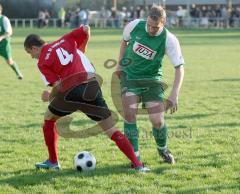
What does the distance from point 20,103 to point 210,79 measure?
615 centimetres

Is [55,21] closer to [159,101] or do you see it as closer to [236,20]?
[236,20]

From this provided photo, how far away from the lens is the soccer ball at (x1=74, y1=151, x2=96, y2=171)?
6285 mm

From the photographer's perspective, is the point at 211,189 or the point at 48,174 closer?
the point at 211,189

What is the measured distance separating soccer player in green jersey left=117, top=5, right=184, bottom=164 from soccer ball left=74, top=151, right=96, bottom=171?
1.77ft

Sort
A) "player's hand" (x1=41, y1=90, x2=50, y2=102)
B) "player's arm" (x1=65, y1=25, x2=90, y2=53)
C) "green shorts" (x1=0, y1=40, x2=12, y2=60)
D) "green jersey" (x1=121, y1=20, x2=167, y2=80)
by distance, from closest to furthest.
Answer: "player's hand" (x1=41, y1=90, x2=50, y2=102)
"player's arm" (x1=65, y1=25, x2=90, y2=53)
"green jersey" (x1=121, y1=20, x2=167, y2=80)
"green shorts" (x1=0, y1=40, x2=12, y2=60)

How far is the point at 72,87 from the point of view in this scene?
6062 millimetres

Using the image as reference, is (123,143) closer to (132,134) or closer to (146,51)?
(132,134)

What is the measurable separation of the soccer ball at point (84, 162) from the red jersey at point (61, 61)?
3.24 ft

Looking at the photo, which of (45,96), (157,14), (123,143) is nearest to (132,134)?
(123,143)

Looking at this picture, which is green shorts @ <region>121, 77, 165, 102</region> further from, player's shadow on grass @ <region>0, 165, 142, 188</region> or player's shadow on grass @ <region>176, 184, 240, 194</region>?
player's shadow on grass @ <region>176, 184, 240, 194</region>

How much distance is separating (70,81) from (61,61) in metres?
0.25

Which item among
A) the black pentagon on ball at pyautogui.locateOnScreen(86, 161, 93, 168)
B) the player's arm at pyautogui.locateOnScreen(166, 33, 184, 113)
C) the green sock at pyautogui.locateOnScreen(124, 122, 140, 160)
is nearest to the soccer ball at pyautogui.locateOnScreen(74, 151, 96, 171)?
the black pentagon on ball at pyautogui.locateOnScreen(86, 161, 93, 168)

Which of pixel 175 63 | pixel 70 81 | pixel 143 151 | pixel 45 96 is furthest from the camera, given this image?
pixel 143 151

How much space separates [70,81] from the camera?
6.04 m
